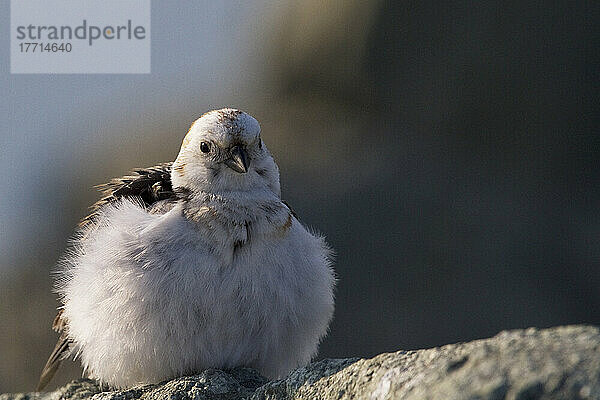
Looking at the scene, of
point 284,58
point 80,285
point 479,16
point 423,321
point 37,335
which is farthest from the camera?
point 284,58

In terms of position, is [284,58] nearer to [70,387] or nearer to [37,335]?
[37,335]

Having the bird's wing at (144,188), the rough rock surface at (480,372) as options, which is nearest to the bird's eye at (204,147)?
the bird's wing at (144,188)

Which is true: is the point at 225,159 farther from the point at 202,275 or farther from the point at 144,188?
the point at 202,275

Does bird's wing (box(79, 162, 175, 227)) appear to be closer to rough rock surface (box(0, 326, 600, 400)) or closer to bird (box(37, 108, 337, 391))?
bird (box(37, 108, 337, 391))

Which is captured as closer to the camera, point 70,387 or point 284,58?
point 70,387

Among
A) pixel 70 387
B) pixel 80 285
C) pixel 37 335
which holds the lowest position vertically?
pixel 37 335

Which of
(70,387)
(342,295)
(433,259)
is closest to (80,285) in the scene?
(70,387)

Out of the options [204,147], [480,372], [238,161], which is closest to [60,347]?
[204,147]

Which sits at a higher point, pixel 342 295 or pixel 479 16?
pixel 479 16

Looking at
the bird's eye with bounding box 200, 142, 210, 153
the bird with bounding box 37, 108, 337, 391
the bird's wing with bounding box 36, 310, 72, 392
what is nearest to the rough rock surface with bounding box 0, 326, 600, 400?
the bird with bounding box 37, 108, 337, 391
